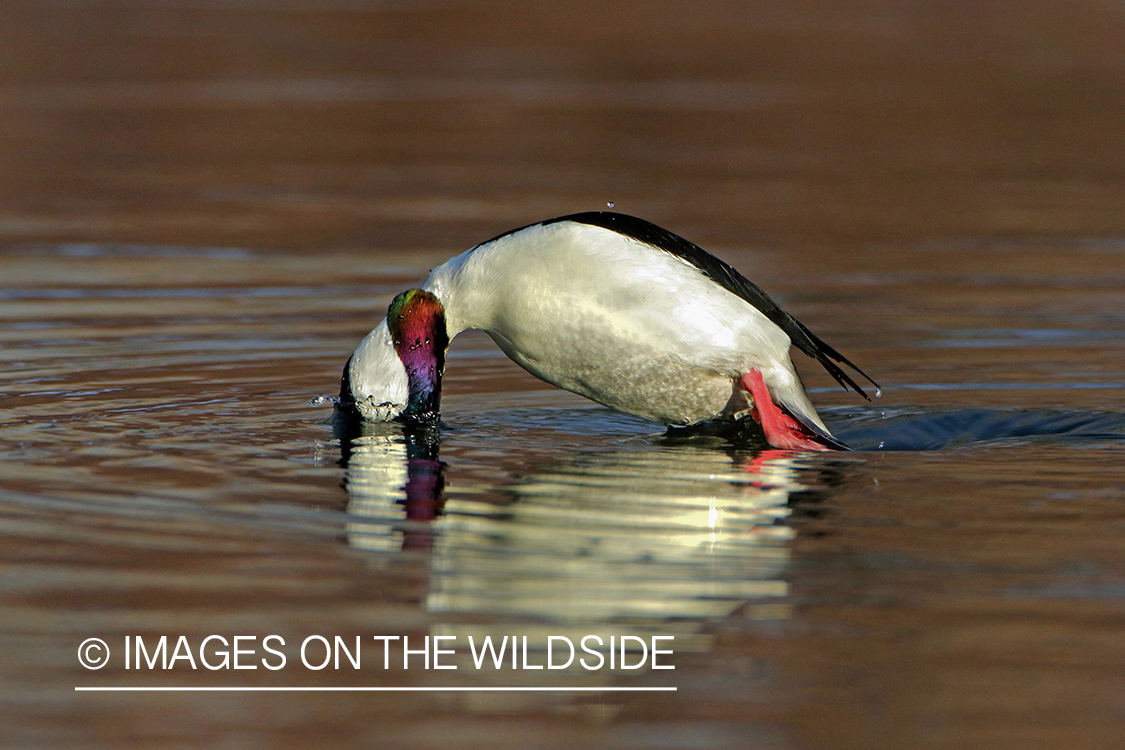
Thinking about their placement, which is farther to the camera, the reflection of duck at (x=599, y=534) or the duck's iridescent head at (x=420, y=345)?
the duck's iridescent head at (x=420, y=345)

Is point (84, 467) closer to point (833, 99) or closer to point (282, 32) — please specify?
point (833, 99)

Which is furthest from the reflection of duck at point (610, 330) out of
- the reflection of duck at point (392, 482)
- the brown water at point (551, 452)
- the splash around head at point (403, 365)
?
the brown water at point (551, 452)

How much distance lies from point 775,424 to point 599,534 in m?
1.65

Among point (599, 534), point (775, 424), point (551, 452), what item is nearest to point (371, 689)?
point (599, 534)

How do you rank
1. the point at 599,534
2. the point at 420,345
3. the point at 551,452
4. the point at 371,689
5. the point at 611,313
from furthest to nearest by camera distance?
the point at 420,345
the point at 551,452
the point at 611,313
the point at 599,534
the point at 371,689

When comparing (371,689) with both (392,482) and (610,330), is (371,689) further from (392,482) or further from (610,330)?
(610,330)

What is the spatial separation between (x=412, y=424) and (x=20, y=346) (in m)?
2.79

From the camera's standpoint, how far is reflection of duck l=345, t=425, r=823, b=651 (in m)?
4.52

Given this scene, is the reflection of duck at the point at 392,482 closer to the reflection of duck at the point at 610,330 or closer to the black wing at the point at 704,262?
the reflection of duck at the point at 610,330

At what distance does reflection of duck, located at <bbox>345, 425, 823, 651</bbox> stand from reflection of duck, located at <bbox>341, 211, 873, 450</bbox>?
0.21 m

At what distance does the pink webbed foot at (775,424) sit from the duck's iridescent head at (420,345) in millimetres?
1235

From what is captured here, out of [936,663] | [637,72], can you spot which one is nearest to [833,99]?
[637,72]

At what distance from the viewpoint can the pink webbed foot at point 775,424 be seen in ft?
21.8

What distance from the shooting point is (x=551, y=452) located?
661 centimetres
